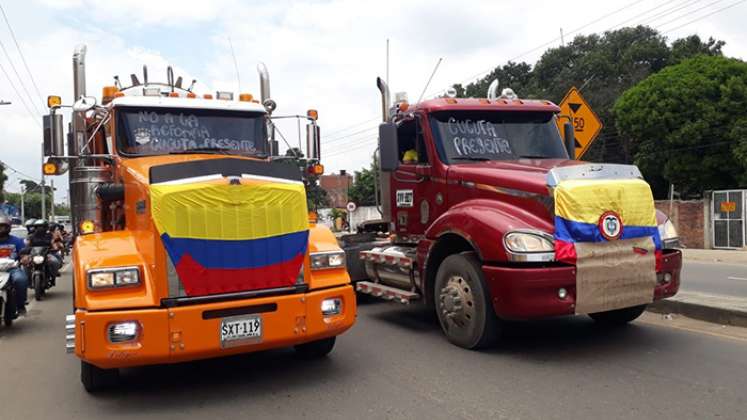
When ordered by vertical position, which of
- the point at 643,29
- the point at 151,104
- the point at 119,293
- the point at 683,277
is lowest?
the point at 683,277

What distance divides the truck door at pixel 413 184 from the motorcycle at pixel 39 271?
7.00 meters

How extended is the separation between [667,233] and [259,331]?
4.28m

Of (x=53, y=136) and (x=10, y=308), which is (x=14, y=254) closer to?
(x=10, y=308)

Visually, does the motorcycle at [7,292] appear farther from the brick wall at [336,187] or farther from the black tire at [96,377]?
the brick wall at [336,187]

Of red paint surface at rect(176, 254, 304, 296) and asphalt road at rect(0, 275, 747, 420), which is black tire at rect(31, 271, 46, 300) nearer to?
asphalt road at rect(0, 275, 747, 420)

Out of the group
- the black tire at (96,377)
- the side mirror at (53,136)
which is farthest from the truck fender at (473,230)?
the side mirror at (53,136)

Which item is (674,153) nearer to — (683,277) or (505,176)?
(683,277)

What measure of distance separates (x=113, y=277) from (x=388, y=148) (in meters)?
3.80

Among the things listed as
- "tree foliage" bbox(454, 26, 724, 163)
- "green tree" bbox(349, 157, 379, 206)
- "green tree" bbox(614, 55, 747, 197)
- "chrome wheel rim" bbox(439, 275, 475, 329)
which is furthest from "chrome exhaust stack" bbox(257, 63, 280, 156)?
"green tree" bbox(349, 157, 379, 206)

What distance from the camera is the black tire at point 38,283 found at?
11.7 metres

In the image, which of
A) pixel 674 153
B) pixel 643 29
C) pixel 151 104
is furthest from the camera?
pixel 643 29

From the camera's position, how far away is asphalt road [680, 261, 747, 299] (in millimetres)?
11539

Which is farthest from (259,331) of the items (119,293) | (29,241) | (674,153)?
(674,153)

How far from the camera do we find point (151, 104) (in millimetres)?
6879
